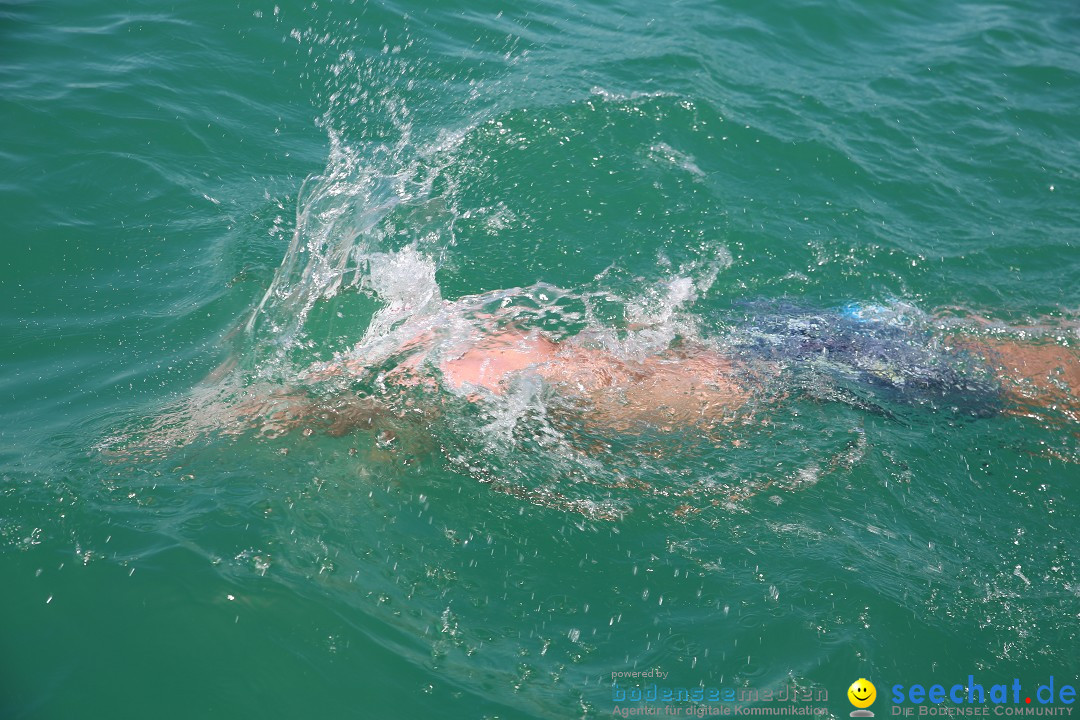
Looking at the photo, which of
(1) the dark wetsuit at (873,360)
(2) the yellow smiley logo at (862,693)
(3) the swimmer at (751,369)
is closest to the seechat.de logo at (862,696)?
(2) the yellow smiley logo at (862,693)

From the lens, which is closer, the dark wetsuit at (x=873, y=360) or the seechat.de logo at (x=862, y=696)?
the seechat.de logo at (x=862, y=696)

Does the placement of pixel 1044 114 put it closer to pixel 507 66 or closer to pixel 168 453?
pixel 507 66

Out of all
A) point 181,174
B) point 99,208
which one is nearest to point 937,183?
point 181,174

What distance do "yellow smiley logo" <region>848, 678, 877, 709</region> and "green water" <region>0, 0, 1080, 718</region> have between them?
0.04 metres

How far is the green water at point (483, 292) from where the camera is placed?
13.1ft

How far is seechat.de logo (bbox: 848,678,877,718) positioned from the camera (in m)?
3.89

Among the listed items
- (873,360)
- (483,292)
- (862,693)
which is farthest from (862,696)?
(483,292)

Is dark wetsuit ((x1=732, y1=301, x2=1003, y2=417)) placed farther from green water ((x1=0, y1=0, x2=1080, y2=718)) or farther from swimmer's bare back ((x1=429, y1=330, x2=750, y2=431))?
swimmer's bare back ((x1=429, y1=330, x2=750, y2=431))

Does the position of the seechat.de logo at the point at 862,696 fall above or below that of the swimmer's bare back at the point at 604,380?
below

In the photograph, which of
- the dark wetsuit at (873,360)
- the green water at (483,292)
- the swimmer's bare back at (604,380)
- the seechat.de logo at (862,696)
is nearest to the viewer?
the seechat.de logo at (862,696)

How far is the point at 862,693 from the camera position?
13.0 feet

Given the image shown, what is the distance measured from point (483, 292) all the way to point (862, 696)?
3.72 meters

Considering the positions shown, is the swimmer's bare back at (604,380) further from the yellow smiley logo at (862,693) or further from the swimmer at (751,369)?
the yellow smiley logo at (862,693)

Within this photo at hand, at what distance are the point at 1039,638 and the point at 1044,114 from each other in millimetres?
6911
